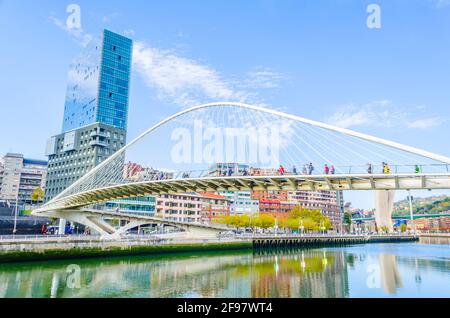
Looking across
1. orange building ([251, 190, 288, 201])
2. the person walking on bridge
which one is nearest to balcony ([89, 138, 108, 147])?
orange building ([251, 190, 288, 201])

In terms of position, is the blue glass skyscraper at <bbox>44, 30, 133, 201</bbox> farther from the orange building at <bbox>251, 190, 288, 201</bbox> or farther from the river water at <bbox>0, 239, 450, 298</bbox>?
the river water at <bbox>0, 239, 450, 298</bbox>

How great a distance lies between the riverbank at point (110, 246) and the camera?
22516 millimetres

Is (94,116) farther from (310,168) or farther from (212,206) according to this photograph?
(310,168)

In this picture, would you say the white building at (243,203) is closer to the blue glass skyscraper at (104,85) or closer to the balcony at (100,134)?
the balcony at (100,134)

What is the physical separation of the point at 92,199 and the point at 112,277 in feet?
58.8

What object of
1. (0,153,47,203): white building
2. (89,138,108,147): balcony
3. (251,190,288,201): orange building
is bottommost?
(251,190,288,201): orange building

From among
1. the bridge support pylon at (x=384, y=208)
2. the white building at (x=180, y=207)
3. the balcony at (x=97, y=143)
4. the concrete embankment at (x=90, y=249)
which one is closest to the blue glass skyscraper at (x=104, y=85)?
the balcony at (x=97, y=143)

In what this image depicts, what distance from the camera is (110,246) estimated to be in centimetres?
2850

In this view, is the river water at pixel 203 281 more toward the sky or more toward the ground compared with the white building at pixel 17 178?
more toward the ground

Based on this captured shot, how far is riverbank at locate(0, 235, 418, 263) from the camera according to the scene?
73.9 ft

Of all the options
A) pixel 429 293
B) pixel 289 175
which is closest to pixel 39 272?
pixel 289 175

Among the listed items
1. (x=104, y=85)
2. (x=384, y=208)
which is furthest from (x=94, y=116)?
(x=384, y=208)

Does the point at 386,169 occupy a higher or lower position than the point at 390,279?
higher
